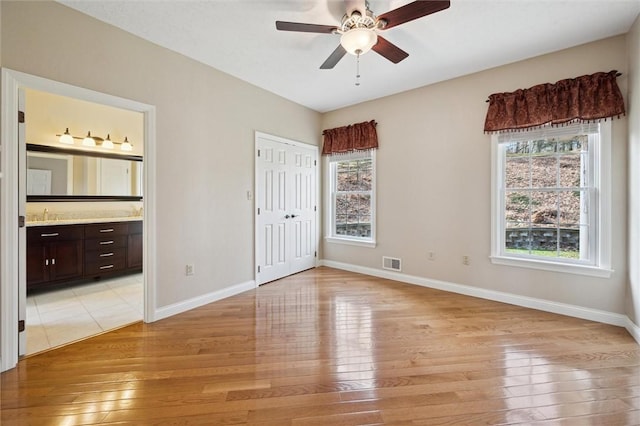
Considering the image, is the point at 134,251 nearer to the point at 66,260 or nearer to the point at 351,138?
the point at 66,260

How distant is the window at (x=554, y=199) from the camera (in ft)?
9.09

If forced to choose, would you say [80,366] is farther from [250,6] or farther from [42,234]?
[250,6]

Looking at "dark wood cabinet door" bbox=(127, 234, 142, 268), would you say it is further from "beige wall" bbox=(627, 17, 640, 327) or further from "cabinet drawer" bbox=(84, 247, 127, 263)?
"beige wall" bbox=(627, 17, 640, 327)

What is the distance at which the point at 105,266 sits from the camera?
161 inches

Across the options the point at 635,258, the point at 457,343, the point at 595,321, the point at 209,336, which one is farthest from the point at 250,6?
the point at 595,321

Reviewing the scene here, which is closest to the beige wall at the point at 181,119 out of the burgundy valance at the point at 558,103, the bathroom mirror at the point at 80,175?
the bathroom mirror at the point at 80,175

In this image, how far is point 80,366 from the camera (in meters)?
2.02

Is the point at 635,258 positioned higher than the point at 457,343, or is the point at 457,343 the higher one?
the point at 635,258

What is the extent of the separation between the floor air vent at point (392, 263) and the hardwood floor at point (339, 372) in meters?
1.19

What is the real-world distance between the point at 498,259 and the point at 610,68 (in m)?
2.17

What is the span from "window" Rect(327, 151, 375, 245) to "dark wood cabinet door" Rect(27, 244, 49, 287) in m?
3.97

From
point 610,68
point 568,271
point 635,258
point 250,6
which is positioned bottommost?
point 568,271

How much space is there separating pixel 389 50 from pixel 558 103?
193 cm

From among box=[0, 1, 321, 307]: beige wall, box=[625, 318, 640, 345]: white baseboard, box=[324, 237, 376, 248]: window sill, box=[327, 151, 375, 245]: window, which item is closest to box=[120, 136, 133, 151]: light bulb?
box=[0, 1, 321, 307]: beige wall
